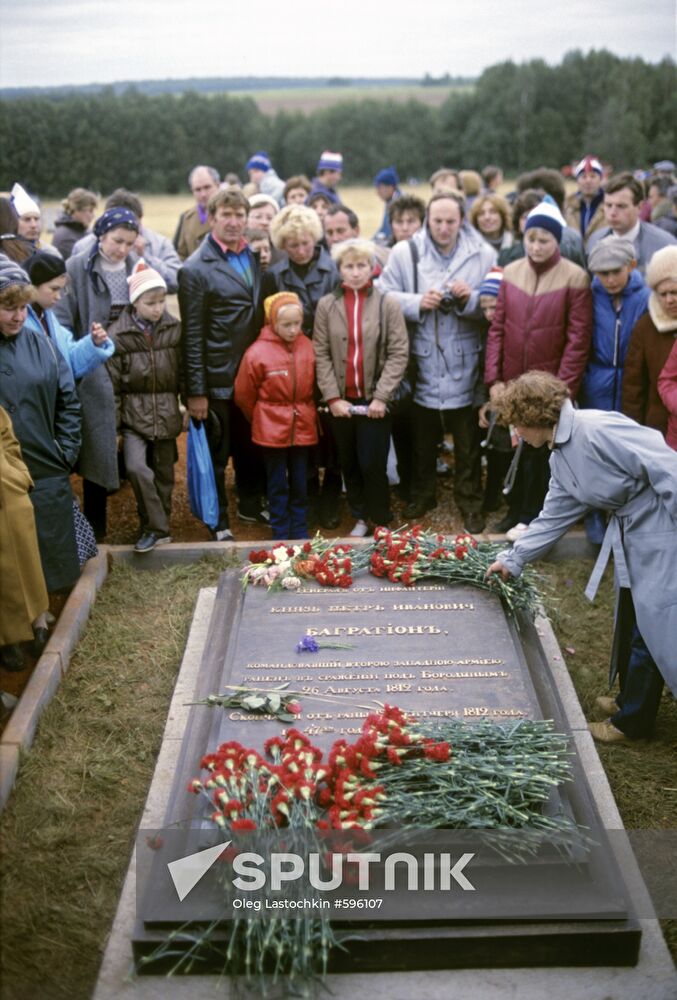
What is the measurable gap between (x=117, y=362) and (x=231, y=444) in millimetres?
1152

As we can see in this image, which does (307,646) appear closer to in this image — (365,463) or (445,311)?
(365,463)

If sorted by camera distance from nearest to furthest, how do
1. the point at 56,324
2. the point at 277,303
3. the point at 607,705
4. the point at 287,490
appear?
the point at 607,705, the point at 56,324, the point at 277,303, the point at 287,490

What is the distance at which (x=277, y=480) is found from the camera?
6.47 meters

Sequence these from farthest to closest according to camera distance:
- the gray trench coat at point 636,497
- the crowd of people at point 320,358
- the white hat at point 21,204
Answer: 1. the white hat at point 21,204
2. the crowd of people at point 320,358
3. the gray trench coat at point 636,497

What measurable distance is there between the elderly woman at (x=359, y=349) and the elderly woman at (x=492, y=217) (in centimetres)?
188

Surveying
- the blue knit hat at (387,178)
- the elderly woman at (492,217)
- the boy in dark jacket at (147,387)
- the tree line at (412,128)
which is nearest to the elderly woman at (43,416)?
the boy in dark jacket at (147,387)

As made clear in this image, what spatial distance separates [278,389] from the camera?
20.6 feet

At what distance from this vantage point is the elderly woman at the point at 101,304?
6008 mm

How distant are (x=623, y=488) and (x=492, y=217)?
173 inches

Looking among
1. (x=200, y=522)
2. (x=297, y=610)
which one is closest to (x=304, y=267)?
(x=200, y=522)

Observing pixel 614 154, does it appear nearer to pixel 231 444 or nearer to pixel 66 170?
pixel 66 170

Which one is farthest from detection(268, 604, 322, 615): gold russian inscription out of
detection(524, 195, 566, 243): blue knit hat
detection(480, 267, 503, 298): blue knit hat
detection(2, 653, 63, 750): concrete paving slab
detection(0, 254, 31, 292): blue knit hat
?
detection(524, 195, 566, 243): blue knit hat

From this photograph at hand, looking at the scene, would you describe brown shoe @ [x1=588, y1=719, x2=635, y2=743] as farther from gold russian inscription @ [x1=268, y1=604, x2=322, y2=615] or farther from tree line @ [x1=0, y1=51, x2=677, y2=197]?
tree line @ [x1=0, y1=51, x2=677, y2=197]

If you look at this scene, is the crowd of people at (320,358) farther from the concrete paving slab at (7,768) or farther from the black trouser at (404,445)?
the concrete paving slab at (7,768)
